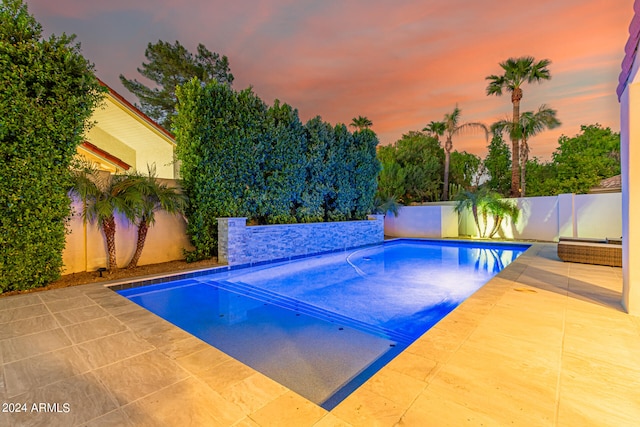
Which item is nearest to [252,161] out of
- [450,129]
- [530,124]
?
[530,124]

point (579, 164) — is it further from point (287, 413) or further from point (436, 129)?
point (287, 413)

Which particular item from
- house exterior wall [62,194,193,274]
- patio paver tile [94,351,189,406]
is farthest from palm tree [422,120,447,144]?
patio paver tile [94,351,189,406]

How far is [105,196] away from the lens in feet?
20.5

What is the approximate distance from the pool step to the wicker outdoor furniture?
5.29 metres

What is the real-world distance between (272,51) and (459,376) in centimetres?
1311

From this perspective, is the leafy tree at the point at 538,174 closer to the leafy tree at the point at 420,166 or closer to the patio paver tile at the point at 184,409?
the leafy tree at the point at 420,166

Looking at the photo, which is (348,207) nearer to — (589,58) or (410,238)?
(410,238)

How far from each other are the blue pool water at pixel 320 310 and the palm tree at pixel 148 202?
5.05 ft

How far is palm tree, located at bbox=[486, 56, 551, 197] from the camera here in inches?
573

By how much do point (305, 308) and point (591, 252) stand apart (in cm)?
638

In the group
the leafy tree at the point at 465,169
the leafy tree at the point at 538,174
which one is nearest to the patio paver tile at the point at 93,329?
the leafy tree at the point at 465,169

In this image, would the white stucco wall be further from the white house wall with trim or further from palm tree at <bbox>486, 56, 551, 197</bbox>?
the white house wall with trim

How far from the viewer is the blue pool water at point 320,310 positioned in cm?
317

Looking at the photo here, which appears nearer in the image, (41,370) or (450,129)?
(41,370)
